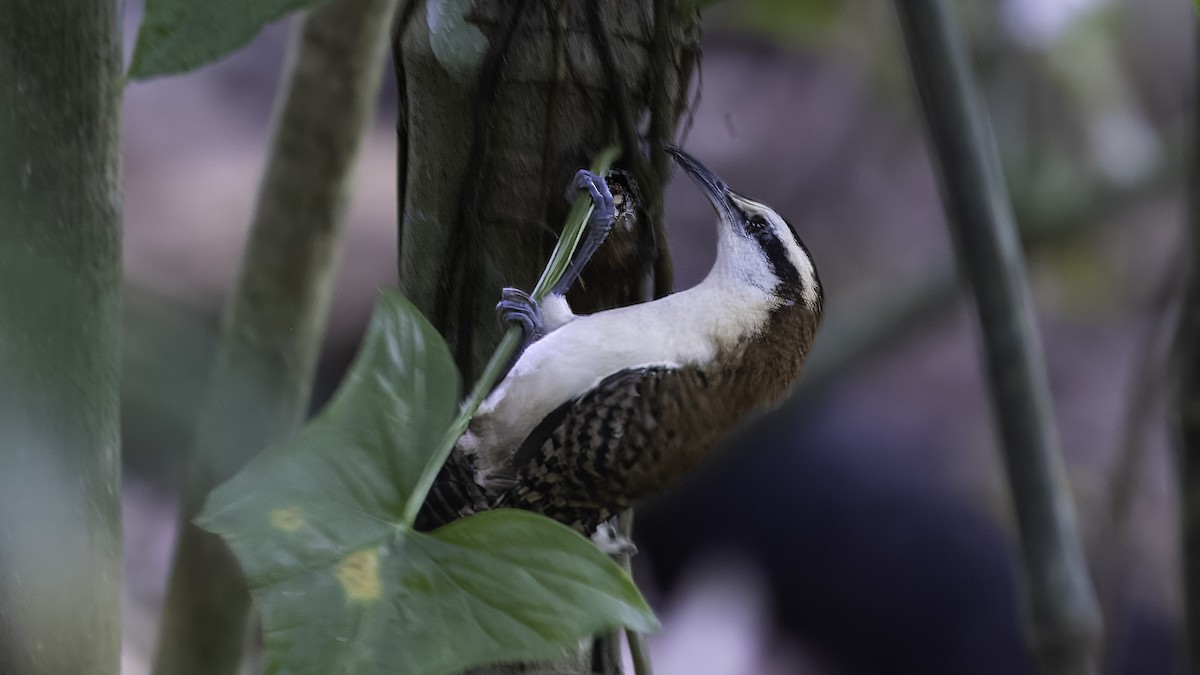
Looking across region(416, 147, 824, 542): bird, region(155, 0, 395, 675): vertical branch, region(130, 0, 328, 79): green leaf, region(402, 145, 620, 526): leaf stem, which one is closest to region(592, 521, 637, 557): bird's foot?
region(416, 147, 824, 542): bird

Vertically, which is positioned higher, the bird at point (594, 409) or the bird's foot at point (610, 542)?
the bird at point (594, 409)

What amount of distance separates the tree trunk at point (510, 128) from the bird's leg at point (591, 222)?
0.7 inches

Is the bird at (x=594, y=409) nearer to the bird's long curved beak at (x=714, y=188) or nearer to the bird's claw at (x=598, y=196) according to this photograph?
the bird's claw at (x=598, y=196)

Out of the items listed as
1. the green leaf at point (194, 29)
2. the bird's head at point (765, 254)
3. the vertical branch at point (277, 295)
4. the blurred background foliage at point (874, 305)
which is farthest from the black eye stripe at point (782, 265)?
the blurred background foliage at point (874, 305)

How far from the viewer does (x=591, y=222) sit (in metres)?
0.65

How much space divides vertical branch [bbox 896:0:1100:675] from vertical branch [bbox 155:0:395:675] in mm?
623

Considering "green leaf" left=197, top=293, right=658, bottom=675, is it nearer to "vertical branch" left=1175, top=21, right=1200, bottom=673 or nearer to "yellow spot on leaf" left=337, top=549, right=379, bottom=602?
"yellow spot on leaf" left=337, top=549, right=379, bottom=602

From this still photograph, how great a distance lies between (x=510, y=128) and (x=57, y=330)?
29cm

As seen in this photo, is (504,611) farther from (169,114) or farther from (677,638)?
(169,114)

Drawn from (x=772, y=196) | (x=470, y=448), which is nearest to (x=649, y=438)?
(x=470, y=448)

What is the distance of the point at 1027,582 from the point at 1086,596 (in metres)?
0.04

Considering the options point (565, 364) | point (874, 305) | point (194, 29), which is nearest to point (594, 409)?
point (565, 364)

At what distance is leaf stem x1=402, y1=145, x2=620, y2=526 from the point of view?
562 millimetres

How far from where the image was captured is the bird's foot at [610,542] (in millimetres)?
693
